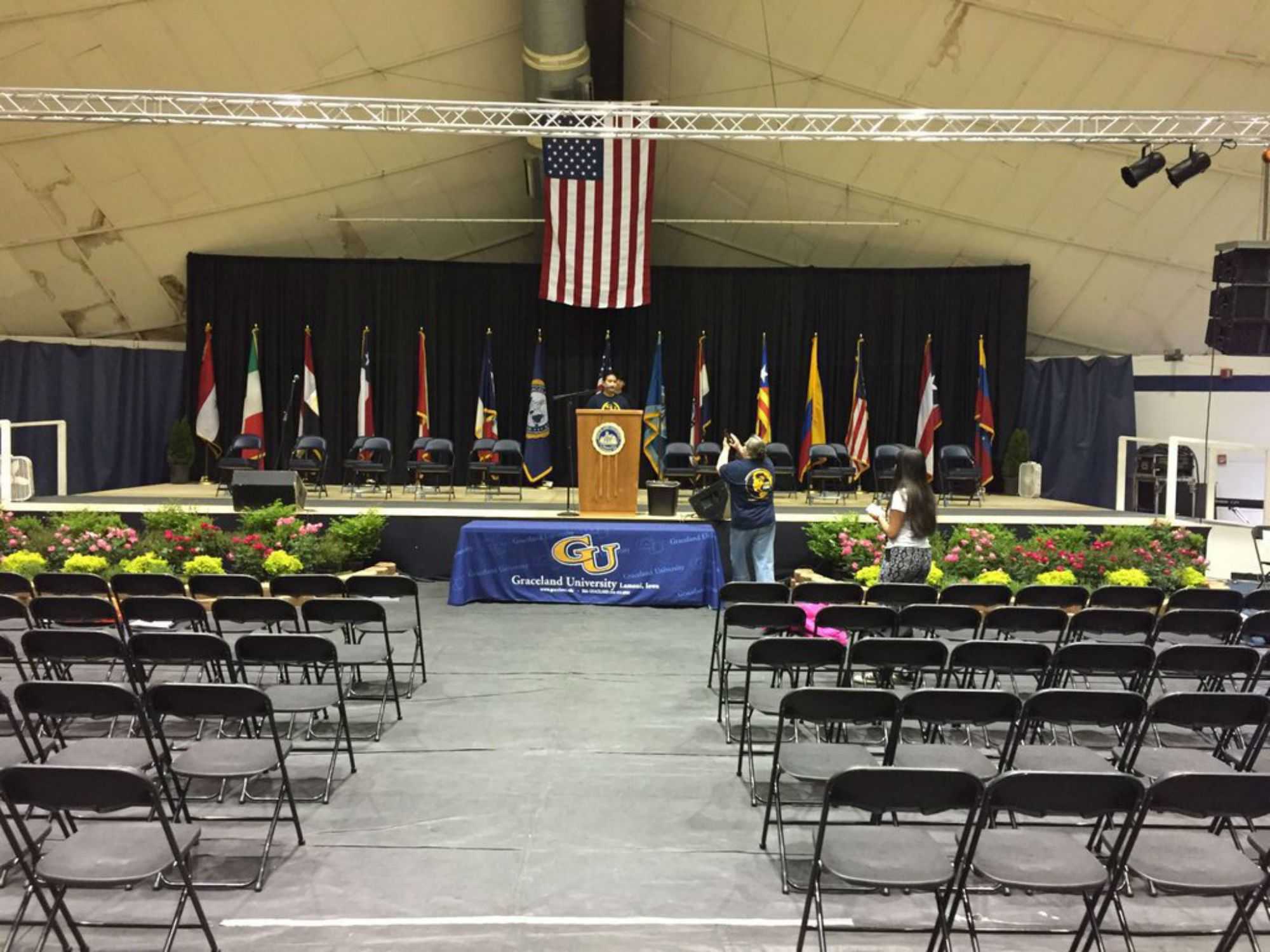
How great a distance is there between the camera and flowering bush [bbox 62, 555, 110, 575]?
7570mm

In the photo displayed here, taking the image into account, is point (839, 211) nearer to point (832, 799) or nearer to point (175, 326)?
point (175, 326)

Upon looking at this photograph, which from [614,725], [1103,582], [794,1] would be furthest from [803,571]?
[794,1]

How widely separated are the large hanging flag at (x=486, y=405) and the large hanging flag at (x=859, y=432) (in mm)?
4792

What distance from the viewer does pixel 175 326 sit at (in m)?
14.2

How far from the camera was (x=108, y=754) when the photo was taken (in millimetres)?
3920

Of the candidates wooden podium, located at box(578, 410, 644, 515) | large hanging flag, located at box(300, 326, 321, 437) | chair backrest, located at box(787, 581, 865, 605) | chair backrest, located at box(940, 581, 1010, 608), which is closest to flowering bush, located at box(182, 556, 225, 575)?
wooden podium, located at box(578, 410, 644, 515)

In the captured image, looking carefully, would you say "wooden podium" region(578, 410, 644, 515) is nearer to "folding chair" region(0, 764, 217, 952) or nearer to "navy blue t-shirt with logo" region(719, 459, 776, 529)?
"navy blue t-shirt with logo" region(719, 459, 776, 529)

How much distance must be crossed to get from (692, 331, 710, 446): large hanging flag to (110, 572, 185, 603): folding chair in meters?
8.51

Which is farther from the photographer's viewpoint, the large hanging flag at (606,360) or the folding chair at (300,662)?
the large hanging flag at (606,360)

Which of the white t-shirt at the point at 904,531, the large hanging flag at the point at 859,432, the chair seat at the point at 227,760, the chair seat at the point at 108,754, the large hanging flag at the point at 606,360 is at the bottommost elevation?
the chair seat at the point at 108,754

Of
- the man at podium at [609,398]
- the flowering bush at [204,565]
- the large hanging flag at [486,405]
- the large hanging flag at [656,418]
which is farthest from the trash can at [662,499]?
the large hanging flag at [486,405]

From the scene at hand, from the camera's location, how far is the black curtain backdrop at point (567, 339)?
558 inches

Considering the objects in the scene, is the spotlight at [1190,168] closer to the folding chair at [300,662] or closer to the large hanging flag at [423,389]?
Result: the folding chair at [300,662]

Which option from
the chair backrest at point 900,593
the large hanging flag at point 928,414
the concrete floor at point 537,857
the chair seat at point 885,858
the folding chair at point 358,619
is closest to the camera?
the chair seat at point 885,858
